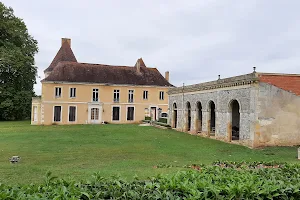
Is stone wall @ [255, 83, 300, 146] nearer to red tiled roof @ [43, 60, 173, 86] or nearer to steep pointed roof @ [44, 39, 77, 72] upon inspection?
red tiled roof @ [43, 60, 173, 86]

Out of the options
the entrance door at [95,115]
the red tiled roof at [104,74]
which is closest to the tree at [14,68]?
the red tiled roof at [104,74]

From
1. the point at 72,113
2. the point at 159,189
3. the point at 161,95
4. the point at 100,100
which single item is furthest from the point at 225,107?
the point at 72,113

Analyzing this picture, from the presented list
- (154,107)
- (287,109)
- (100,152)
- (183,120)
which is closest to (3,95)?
(154,107)

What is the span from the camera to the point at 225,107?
18.8 m

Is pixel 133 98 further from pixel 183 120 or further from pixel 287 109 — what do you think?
pixel 287 109

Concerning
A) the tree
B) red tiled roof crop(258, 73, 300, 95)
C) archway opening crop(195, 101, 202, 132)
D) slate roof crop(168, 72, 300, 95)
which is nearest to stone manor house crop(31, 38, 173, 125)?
the tree

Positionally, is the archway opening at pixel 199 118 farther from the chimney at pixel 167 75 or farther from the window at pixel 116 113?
the chimney at pixel 167 75

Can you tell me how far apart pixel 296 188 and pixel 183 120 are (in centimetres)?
→ 2172

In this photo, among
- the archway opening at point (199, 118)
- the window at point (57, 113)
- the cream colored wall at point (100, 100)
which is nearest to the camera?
the archway opening at point (199, 118)

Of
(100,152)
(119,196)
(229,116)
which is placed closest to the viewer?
(119,196)

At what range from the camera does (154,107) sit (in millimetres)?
36031

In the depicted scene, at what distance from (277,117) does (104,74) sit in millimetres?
23085

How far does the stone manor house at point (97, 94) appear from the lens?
31516mm

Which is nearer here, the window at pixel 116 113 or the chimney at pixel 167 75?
the window at pixel 116 113
